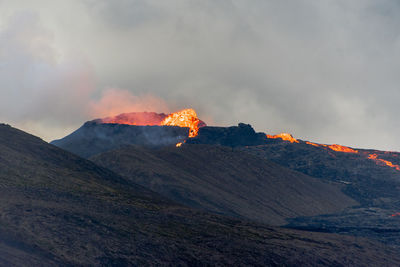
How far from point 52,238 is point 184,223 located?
101ft

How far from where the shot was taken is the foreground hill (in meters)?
67.1

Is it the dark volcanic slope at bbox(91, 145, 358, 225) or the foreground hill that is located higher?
the dark volcanic slope at bbox(91, 145, 358, 225)

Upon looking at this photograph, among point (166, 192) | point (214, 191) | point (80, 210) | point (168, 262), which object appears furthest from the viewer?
point (214, 191)

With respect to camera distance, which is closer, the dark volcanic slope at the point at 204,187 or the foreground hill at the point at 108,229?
the foreground hill at the point at 108,229

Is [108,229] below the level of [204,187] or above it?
below

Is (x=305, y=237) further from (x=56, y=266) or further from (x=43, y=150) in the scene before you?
(x=56, y=266)

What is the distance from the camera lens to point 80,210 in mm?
82688

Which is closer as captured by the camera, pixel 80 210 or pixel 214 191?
pixel 80 210

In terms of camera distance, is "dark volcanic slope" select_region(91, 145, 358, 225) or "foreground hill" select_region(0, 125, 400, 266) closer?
"foreground hill" select_region(0, 125, 400, 266)

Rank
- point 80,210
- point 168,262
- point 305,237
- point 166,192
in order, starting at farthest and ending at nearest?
point 166,192 < point 305,237 < point 80,210 < point 168,262

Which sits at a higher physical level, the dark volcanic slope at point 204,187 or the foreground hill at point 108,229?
the dark volcanic slope at point 204,187

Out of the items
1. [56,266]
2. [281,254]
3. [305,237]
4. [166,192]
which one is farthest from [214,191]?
[56,266]

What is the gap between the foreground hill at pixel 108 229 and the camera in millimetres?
67125

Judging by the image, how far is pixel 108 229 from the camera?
7775 cm
